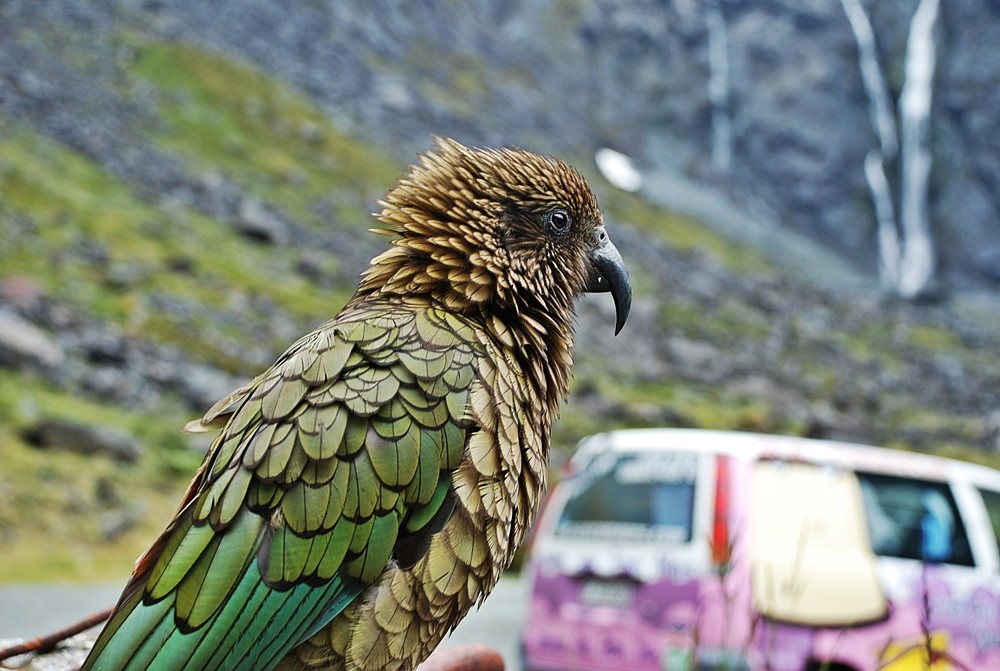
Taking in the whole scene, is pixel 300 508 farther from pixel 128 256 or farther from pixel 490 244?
pixel 128 256

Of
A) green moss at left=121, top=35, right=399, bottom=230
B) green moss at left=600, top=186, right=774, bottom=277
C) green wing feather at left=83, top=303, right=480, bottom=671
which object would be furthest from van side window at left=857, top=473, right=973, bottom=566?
green moss at left=600, top=186, right=774, bottom=277

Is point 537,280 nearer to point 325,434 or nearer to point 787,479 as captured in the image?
point 325,434

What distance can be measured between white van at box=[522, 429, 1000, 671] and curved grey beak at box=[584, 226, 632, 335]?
10.5 ft

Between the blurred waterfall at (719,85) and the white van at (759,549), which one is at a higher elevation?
the blurred waterfall at (719,85)

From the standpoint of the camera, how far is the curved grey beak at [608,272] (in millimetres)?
3391

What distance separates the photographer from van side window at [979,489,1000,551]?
732 cm

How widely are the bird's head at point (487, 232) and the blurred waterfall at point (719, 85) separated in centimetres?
10527

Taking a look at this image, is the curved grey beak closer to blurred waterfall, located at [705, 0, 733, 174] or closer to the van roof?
the van roof

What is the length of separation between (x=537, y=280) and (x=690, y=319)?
57.0 meters

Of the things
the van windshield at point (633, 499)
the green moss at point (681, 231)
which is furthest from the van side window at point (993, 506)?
the green moss at point (681, 231)

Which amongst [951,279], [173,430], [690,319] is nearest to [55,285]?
[173,430]

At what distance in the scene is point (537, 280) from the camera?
→ 9.89 feet

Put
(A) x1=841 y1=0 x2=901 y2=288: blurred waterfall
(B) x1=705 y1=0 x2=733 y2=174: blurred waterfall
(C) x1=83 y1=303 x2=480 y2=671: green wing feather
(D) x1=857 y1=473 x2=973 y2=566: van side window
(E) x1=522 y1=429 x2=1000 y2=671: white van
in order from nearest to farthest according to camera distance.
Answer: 1. (C) x1=83 y1=303 x2=480 y2=671: green wing feather
2. (E) x1=522 y1=429 x2=1000 y2=671: white van
3. (D) x1=857 y1=473 x2=973 y2=566: van side window
4. (A) x1=841 y1=0 x2=901 y2=288: blurred waterfall
5. (B) x1=705 y1=0 x2=733 y2=174: blurred waterfall

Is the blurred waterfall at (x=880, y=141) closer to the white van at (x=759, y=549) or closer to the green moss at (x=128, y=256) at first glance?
the green moss at (x=128, y=256)
